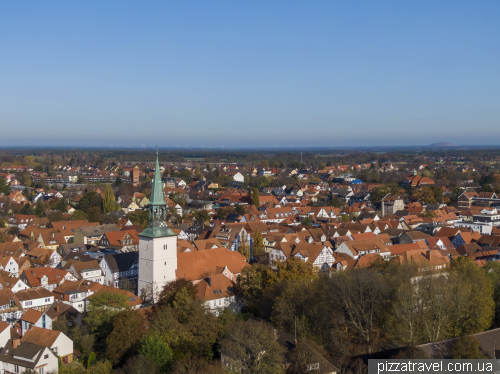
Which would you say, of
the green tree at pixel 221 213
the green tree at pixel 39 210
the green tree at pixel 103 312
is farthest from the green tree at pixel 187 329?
the green tree at pixel 39 210

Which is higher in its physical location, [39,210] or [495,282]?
[495,282]

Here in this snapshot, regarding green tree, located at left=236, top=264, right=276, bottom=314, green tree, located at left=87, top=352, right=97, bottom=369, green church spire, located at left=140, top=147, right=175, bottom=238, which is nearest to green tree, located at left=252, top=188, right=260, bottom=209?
green tree, located at left=236, top=264, right=276, bottom=314

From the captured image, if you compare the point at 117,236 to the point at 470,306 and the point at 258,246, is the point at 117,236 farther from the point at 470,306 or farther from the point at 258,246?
the point at 470,306

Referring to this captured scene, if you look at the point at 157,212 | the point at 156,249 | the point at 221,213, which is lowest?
the point at 221,213

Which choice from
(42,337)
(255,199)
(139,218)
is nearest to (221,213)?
(255,199)

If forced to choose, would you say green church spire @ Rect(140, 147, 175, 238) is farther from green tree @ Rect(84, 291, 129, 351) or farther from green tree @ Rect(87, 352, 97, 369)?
green tree @ Rect(87, 352, 97, 369)

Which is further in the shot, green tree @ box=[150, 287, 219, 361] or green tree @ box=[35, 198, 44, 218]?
green tree @ box=[35, 198, 44, 218]

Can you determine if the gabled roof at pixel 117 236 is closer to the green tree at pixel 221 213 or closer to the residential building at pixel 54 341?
the green tree at pixel 221 213
